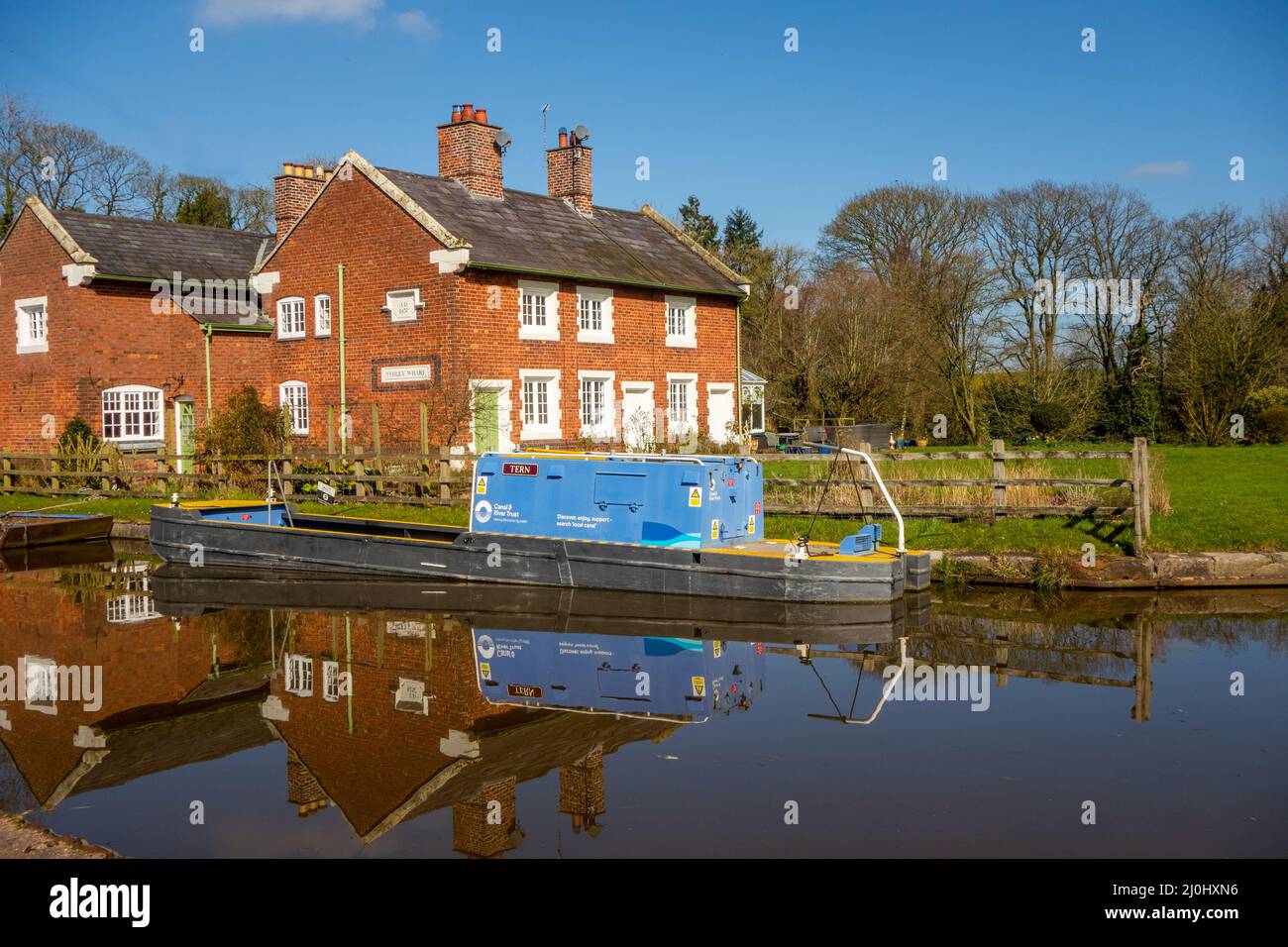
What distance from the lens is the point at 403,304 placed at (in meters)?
27.3

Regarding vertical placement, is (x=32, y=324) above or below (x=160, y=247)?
below

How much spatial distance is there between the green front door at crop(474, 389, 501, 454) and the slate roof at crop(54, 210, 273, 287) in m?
10.7

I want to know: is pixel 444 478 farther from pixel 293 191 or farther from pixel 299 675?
pixel 293 191

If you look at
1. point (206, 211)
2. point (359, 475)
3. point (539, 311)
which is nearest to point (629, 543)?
point (359, 475)

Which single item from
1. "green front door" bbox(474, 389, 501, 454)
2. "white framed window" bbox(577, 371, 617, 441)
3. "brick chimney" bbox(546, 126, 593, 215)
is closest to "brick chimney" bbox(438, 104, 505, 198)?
"brick chimney" bbox(546, 126, 593, 215)

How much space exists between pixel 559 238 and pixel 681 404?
5843 mm

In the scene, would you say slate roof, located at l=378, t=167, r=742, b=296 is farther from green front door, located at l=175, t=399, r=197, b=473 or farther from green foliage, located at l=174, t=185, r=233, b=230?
green foliage, located at l=174, t=185, r=233, b=230

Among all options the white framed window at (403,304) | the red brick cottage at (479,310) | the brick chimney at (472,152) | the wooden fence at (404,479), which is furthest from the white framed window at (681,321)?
the wooden fence at (404,479)

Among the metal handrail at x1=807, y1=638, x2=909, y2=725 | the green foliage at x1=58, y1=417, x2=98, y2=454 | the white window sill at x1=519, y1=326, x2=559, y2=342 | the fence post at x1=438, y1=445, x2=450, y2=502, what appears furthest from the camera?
the green foliage at x1=58, y1=417, x2=98, y2=454

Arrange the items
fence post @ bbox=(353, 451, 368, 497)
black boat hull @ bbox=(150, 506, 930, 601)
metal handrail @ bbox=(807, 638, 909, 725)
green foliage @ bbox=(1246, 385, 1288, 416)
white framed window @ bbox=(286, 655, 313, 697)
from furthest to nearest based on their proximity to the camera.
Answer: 1. green foliage @ bbox=(1246, 385, 1288, 416)
2. fence post @ bbox=(353, 451, 368, 497)
3. black boat hull @ bbox=(150, 506, 930, 601)
4. white framed window @ bbox=(286, 655, 313, 697)
5. metal handrail @ bbox=(807, 638, 909, 725)

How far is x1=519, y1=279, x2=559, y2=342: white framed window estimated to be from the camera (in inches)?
1096

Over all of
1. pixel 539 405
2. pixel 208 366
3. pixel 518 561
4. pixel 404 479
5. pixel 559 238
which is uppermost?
pixel 559 238
